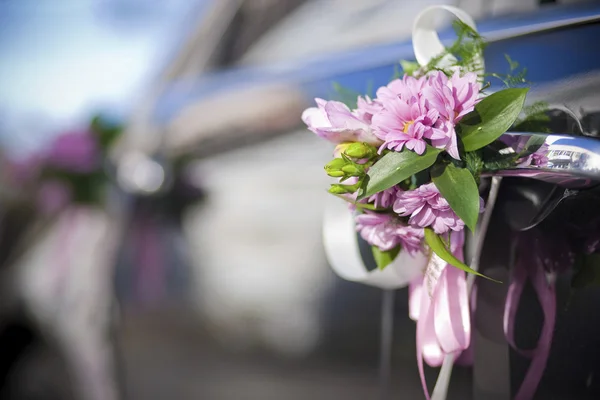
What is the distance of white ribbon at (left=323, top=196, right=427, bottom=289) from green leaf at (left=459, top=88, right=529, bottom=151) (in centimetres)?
27

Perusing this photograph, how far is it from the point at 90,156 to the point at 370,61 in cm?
128

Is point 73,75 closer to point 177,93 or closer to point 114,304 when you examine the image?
point 177,93

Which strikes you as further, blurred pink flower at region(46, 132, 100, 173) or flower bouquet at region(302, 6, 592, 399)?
blurred pink flower at region(46, 132, 100, 173)

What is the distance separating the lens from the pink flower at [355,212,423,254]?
102cm

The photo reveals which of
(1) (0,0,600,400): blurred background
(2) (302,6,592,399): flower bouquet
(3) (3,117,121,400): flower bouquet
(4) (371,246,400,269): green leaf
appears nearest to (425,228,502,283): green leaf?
(2) (302,6,592,399): flower bouquet

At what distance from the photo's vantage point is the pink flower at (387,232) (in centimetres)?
102

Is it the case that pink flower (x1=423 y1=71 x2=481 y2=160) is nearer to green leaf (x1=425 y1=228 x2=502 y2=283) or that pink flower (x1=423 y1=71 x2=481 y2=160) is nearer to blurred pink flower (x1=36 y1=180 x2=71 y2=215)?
green leaf (x1=425 y1=228 x2=502 y2=283)

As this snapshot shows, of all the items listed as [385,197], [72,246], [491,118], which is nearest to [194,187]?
[72,246]

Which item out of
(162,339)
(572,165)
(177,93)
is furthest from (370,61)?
(162,339)

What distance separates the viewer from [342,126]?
3.22 feet

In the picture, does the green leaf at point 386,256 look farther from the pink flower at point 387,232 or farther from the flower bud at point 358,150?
the flower bud at point 358,150

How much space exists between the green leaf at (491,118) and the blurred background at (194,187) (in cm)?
13

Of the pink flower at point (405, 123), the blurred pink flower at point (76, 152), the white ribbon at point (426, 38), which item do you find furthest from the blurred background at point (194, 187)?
the pink flower at point (405, 123)

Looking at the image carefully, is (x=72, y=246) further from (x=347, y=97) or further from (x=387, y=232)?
(x=387, y=232)
